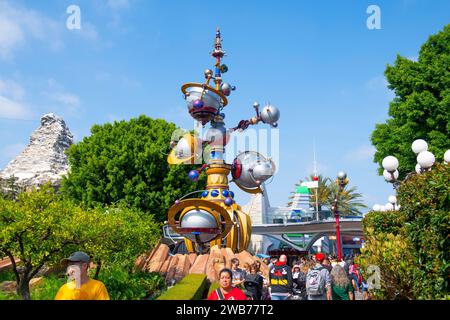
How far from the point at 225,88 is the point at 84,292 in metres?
18.2

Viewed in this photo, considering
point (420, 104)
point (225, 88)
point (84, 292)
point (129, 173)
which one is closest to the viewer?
point (84, 292)

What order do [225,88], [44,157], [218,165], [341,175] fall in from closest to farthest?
[341,175]
[218,165]
[225,88]
[44,157]

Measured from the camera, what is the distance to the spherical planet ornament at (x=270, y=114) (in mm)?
20547

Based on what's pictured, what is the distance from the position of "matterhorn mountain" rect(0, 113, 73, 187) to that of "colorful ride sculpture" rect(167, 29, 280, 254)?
90.1ft

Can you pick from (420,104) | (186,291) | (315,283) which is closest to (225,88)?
(420,104)


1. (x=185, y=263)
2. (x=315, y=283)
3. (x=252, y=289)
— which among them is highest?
(x=315, y=283)

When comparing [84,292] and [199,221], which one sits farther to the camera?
[199,221]

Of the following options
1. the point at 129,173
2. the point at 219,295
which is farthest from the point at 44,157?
the point at 219,295

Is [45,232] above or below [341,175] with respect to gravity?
below

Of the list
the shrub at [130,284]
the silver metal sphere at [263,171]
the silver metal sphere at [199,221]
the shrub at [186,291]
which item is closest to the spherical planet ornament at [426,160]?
the shrub at [186,291]

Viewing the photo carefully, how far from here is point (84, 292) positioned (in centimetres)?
459

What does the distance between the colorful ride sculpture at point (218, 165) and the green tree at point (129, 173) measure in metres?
5.57

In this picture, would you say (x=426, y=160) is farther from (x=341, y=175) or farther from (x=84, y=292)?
(x=84, y=292)
